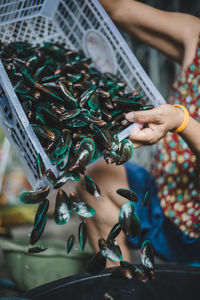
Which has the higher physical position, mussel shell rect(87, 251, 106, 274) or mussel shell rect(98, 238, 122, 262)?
mussel shell rect(98, 238, 122, 262)

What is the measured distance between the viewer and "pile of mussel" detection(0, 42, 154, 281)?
445 millimetres

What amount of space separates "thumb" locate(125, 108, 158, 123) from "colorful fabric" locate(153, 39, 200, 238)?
0.25m

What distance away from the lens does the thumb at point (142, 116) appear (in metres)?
0.57

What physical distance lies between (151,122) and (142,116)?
0.03 meters

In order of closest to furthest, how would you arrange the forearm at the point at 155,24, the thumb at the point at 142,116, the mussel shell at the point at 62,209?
the mussel shell at the point at 62,209, the thumb at the point at 142,116, the forearm at the point at 155,24

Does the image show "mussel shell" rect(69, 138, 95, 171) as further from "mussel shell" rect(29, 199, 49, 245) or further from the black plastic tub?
the black plastic tub

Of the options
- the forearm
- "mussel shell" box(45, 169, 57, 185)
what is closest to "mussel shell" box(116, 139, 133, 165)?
"mussel shell" box(45, 169, 57, 185)

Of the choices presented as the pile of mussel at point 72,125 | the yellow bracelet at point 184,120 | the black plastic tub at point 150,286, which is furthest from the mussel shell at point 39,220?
the yellow bracelet at point 184,120

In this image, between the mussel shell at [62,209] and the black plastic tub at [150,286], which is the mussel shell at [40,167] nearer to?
the mussel shell at [62,209]

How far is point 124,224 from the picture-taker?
1.44 ft

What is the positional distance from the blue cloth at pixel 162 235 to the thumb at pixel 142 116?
266 millimetres

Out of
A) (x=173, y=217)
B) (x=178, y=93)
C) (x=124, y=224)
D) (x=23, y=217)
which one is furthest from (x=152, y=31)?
(x=23, y=217)

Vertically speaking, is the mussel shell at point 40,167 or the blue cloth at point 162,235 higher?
the mussel shell at point 40,167

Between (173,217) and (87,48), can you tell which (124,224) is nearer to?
(173,217)
